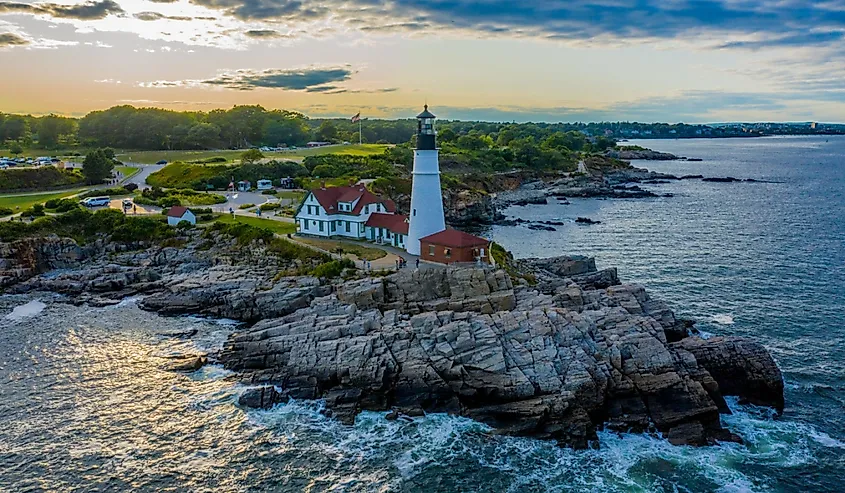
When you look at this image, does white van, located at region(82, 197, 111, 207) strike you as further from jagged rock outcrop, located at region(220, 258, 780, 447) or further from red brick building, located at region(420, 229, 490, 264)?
red brick building, located at region(420, 229, 490, 264)

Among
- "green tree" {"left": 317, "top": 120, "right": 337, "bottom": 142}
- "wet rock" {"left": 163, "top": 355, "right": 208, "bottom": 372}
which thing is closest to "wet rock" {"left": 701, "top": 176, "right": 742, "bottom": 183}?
"green tree" {"left": 317, "top": 120, "right": 337, "bottom": 142}

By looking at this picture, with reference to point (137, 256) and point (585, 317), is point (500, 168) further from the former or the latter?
point (585, 317)

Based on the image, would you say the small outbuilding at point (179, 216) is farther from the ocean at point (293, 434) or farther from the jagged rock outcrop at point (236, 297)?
the ocean at point (293, 434)

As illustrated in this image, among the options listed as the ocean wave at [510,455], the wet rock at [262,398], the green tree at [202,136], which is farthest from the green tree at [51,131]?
the ocean wave at [510,455]

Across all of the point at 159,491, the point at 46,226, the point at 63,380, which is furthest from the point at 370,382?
the point at 46,226

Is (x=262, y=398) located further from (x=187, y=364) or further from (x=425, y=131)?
(x=425, y=131)

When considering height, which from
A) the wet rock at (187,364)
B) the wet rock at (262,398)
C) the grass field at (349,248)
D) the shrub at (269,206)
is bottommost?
the wet rock at (262,398)

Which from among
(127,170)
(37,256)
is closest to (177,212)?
(37,256)
